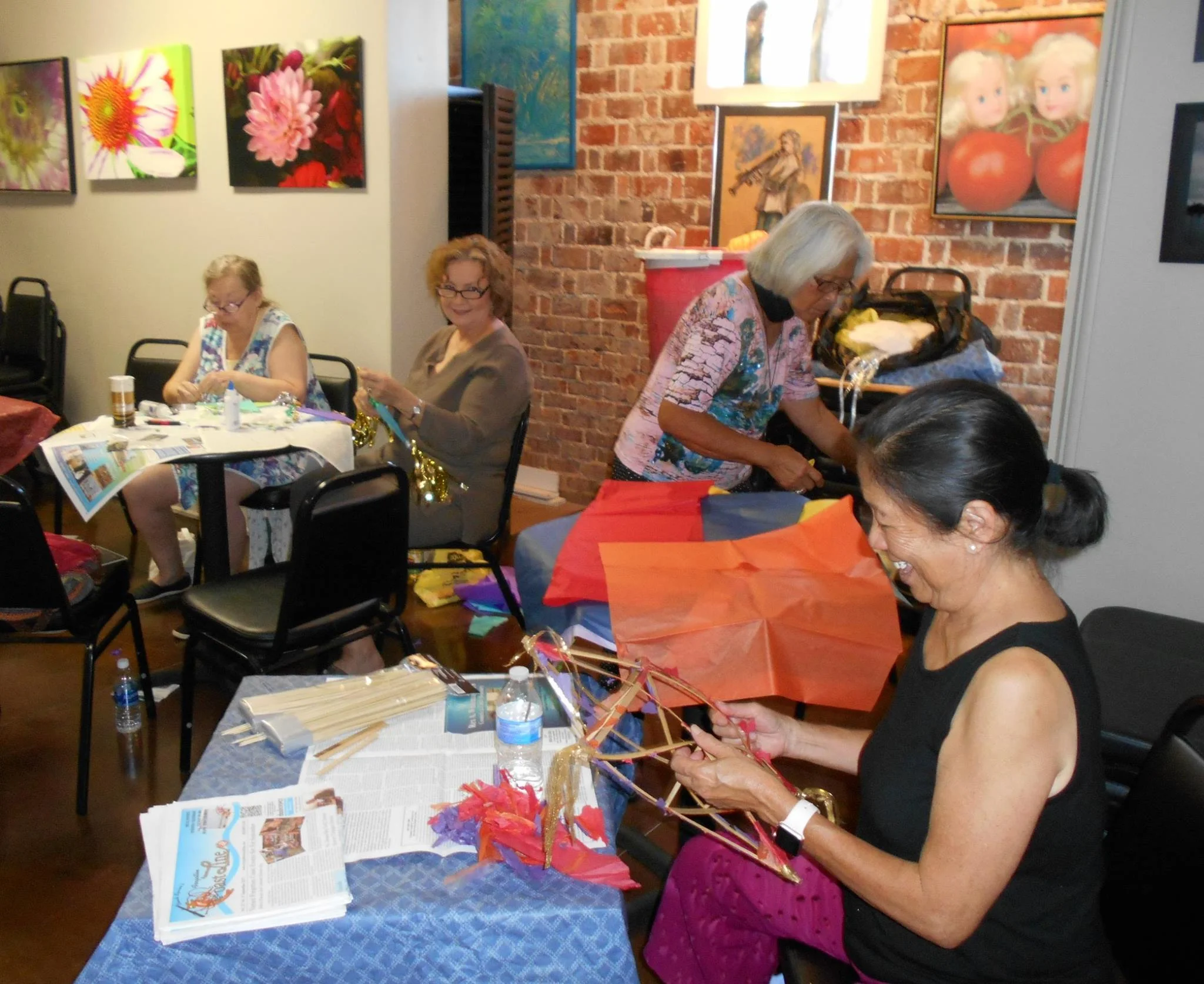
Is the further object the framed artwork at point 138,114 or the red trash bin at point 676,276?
the framed artwork at point 138,114

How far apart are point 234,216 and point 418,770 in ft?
11.9

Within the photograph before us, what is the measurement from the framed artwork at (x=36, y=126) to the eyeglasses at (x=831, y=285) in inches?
165

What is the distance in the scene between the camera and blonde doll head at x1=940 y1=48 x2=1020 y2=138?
3518 mm

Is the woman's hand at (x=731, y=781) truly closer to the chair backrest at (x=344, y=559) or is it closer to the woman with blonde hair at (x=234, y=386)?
the chair backrest at (x=344, y=559)

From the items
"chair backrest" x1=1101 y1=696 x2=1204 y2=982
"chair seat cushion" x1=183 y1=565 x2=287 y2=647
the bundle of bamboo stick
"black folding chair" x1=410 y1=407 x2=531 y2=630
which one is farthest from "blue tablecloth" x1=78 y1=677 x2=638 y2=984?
"black folding chair" x1=410 y1=407 x2=531 y2=630

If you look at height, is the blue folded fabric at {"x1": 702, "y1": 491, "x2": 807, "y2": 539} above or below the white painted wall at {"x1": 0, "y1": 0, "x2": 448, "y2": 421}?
below

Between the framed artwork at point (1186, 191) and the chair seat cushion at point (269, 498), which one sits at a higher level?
the framed artwork at point (1186, 191)

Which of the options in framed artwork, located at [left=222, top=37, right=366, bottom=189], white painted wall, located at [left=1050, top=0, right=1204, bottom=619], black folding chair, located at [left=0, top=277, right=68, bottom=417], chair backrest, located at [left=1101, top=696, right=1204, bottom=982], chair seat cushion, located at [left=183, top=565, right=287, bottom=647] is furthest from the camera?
black folding chair, located at [left=0, top=277, right=68, bottom=417]

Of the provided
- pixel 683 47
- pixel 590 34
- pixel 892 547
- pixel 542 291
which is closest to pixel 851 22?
pixel 683 47

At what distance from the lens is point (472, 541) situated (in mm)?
3166

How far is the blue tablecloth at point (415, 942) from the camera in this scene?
1.10 meters

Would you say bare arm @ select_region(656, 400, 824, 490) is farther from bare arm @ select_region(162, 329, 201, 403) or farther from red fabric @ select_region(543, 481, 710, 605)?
bare arm @ select_region(162, 329, 201, 403)

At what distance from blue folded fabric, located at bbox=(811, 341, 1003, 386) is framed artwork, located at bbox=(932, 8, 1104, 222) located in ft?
1.89

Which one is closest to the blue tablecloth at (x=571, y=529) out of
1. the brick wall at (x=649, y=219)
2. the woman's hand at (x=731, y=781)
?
the woman's hand at (x=731, y=781)
